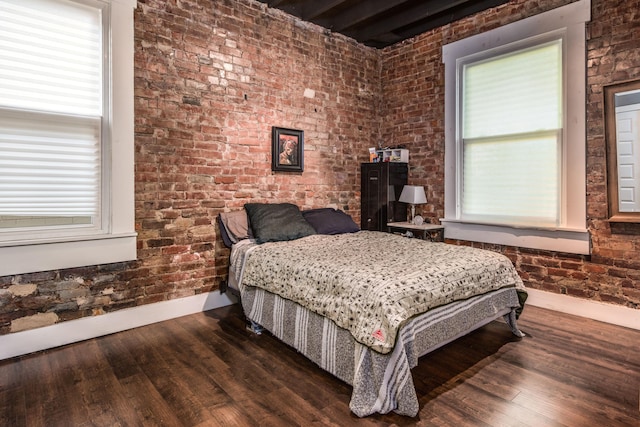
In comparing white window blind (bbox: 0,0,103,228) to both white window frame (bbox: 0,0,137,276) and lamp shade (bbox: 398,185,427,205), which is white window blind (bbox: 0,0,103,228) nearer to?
white window frame (bbox: 0,0,137,276)

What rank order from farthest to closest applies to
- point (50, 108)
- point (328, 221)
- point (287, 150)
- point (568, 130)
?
1. point (287, 150)
2. point (328, 221)
3. point (568, 130)
4. point (50, 108)

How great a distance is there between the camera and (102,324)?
2959mm

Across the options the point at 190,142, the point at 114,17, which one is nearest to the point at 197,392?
the point at 190,142

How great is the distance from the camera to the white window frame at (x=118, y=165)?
287 centimetres

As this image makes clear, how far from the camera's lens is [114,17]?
2.91 metres

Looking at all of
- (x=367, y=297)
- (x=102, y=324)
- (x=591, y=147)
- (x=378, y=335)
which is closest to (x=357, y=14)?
(x=591, y=147)

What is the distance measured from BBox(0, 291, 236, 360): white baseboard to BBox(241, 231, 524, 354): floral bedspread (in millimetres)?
797

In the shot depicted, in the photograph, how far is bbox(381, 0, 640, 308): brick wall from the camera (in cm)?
314

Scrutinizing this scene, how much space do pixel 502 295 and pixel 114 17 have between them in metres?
3.77

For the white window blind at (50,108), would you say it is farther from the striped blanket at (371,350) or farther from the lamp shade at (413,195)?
the lamp shade at (413,195)

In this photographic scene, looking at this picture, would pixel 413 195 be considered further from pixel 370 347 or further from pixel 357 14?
pixel 370 347

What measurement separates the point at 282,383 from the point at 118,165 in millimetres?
2176

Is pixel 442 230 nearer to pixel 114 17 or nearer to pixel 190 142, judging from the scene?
pixel 190 142

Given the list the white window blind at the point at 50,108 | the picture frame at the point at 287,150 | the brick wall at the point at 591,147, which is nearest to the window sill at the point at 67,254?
the white window blind at the point at 50,108
